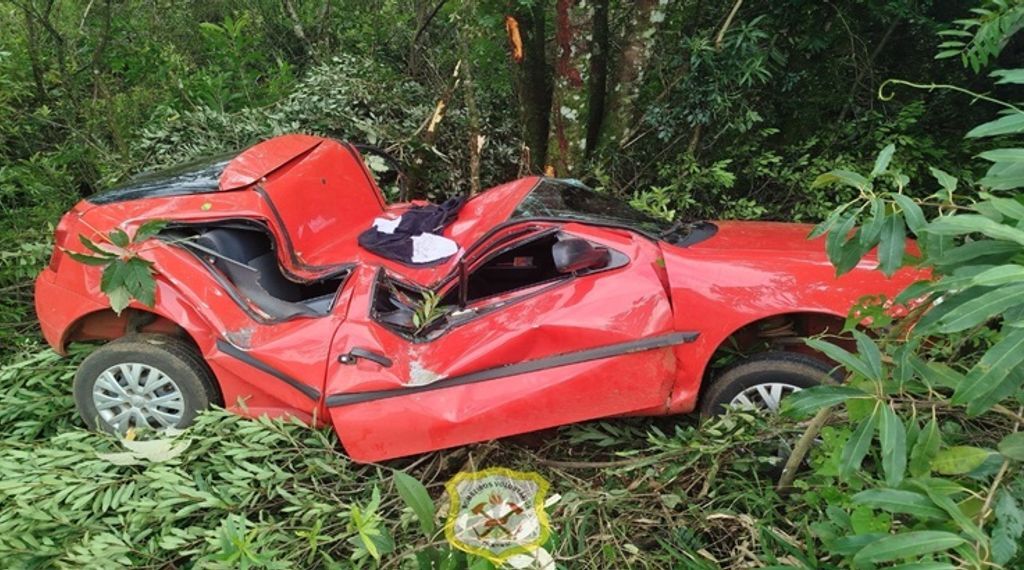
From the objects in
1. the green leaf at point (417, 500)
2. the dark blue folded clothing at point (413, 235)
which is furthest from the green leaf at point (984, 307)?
the dark blue folded clothing at point (413, 235)

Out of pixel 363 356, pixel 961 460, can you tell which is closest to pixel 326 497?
pixel 363 356

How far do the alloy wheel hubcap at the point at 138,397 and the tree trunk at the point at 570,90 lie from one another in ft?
10.9

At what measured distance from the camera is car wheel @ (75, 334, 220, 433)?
123 inches

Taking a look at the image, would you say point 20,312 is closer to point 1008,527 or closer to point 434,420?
point 434,420

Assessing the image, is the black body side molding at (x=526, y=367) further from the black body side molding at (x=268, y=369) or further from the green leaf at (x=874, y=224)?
the green leaf at (x=874, y=224)

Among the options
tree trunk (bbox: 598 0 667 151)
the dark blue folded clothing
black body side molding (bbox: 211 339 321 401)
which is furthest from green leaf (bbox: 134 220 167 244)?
tree trunk (bbox: 598 0 667 151)

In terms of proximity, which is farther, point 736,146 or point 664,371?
point 736,146

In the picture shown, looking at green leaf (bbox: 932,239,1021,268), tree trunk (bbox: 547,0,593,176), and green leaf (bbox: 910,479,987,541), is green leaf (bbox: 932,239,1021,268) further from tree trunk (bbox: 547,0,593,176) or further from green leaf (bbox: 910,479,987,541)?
tree trunk (bbox: 547,0,593,176)

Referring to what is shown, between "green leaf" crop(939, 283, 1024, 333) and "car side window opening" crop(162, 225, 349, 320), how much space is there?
2482 millimetres

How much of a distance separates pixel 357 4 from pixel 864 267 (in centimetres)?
822

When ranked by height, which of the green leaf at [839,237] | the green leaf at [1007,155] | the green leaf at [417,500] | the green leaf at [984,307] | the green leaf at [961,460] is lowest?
the green leaf at [417,500]

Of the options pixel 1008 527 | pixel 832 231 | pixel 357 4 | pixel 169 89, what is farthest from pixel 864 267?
pixel 357 4

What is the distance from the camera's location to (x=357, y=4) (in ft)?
29.7

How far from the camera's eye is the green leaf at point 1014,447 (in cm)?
132
